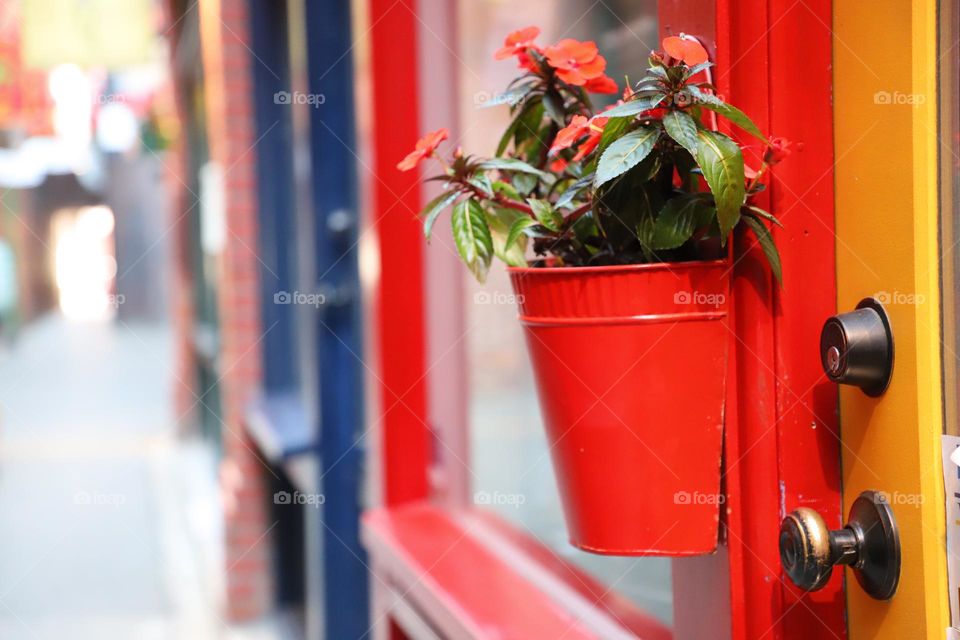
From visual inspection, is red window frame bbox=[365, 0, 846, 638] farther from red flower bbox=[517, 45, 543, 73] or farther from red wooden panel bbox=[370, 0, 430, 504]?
red wooden panel bbox=[370, 0, 430, 504]

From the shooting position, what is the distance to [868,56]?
0.83 meters

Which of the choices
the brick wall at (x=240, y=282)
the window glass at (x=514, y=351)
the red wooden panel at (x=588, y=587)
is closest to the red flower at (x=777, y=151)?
the window glass at (x=514, y=351)

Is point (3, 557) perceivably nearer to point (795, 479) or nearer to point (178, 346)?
point (178, 346)

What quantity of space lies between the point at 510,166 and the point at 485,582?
3.04ft

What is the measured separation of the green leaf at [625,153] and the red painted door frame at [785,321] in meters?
0.15

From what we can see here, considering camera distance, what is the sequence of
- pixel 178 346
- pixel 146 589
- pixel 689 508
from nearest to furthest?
pixel 689 508 → pixel 146 589 → pixel 178 346

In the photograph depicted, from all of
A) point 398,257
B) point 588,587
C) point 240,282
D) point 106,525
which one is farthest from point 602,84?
point 106,525

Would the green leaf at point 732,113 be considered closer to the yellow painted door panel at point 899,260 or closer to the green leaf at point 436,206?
the yellow painted door panel at point 899,260

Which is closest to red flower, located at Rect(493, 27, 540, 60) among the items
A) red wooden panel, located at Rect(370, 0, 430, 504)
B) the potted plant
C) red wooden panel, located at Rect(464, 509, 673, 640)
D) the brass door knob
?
the potted plant

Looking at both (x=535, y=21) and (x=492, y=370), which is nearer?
(x=535, y=21)

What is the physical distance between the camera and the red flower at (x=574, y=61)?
0.88 meters

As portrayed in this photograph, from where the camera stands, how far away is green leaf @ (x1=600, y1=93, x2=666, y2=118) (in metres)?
0.76

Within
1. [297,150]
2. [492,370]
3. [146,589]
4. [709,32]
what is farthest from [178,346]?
[709,32]

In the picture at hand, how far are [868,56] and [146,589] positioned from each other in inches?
153
